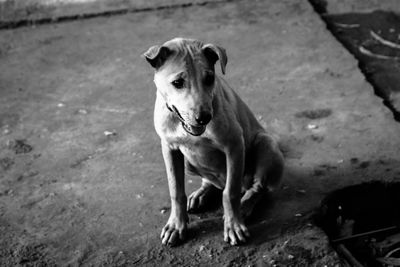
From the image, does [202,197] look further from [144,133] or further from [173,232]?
[144,133]

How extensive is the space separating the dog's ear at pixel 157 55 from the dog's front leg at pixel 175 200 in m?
0.57

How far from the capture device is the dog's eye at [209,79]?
3.30 meters

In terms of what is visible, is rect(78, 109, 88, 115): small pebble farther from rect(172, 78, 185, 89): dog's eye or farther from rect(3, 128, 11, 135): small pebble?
rect(172, 78, 185, 89): dog's eye

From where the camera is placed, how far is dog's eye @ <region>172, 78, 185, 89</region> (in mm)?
3277

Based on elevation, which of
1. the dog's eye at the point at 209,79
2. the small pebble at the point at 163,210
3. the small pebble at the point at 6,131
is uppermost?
the dog's eye at the point at 209,79

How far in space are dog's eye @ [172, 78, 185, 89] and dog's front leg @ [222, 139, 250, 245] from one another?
0.50 meters

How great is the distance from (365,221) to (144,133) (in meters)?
1.85

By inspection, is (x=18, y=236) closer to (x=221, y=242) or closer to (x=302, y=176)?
(x=221, y=242)

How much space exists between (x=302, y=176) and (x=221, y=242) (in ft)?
2.80

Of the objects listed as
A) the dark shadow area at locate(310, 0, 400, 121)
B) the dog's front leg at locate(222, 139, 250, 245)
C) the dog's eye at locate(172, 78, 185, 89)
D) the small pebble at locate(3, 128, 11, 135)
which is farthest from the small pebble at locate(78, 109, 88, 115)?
the dark shadow area at locate(310, 0, 400, 121)

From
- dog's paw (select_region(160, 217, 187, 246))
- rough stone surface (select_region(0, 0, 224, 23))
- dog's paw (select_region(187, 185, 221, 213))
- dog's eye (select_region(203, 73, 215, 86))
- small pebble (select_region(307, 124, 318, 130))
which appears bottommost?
rough stone surface (select_region(0, 0, 224, 23))

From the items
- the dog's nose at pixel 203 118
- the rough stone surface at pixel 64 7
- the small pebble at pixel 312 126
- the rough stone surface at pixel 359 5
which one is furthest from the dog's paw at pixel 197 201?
the rough stone surface at pixel 64 7

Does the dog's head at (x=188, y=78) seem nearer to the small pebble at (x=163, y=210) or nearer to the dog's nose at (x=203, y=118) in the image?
the dog's nose at (x=203, y=118)

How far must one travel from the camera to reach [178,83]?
10.8 ft
